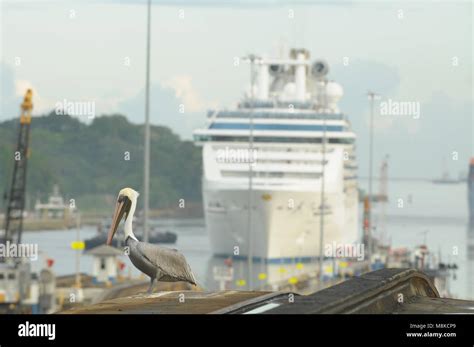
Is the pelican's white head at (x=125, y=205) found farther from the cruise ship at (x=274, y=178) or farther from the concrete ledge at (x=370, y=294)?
the cruise ship at (x=274, y=178)

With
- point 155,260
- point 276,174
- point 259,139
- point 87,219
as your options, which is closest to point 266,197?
point 276,174

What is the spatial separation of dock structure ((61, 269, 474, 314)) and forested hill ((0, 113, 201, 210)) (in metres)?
141

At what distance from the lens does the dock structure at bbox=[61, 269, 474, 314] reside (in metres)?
13.5

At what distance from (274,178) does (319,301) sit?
73.1 m

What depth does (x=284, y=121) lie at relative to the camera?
8675 cm

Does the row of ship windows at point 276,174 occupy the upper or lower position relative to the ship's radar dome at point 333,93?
lower

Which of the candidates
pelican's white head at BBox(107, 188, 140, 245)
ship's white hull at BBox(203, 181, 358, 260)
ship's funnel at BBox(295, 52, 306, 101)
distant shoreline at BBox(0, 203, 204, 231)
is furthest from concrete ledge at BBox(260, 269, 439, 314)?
distant shoreline at BBox(0, 203, 204, 231)

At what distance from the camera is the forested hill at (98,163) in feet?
521

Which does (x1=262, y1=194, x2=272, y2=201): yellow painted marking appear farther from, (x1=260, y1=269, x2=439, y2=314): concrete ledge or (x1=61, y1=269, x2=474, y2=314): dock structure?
(x1=61, y1=269, x2=474, y2=314): dock structure

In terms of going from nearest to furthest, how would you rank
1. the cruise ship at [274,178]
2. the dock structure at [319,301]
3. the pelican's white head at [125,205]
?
the dock structure at [319,301], the pelican's white head at [125,205], the cruise ship at [274,178]

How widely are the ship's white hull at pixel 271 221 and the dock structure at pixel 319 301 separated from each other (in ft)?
220

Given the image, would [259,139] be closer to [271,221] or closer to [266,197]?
[266,197]

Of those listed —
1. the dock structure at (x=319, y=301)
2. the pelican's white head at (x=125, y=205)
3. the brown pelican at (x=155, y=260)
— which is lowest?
the dock structure at (x=319, y=301)

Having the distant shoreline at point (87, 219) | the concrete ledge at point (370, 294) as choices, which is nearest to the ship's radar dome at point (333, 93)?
the distant shoreline at point (87, 219)
